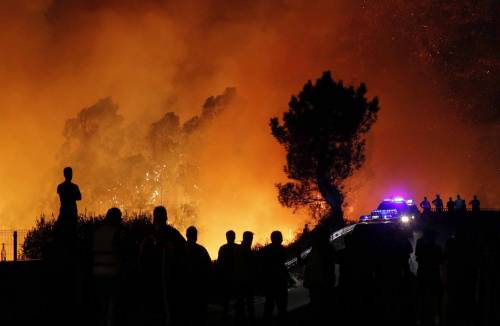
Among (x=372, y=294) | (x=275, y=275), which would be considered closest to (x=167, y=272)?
(x=275, y=275)

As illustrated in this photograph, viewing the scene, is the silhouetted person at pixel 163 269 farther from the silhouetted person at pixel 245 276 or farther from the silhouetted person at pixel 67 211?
the silhouetted person at pixel 67 211

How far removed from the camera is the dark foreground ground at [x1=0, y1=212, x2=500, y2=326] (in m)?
11.2

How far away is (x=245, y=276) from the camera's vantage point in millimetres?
12438

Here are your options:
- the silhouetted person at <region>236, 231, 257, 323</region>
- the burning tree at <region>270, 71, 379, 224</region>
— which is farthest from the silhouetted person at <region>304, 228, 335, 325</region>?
the burning tree at <region>270, 71, 379, 224</region>

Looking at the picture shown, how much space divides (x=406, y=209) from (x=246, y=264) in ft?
76.7

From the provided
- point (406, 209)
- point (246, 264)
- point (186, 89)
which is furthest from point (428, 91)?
point (246, 264)

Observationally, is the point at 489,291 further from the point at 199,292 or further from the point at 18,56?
the point at 18,56

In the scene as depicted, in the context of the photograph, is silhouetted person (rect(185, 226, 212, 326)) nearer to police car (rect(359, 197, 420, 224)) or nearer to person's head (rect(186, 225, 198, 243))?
person's head (rect(186, 225, 198, 243))

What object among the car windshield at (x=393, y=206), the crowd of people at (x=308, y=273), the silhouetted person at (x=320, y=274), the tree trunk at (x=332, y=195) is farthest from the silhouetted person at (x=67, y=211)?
the tree trunk at (x=332, y=195)

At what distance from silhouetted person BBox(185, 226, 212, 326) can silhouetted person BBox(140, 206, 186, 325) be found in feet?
0.55

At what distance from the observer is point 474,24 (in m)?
62.7

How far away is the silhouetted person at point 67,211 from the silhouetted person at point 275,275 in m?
3.88

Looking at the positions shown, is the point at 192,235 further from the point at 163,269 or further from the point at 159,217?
the point at 163,269

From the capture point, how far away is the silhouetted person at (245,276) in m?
12.4
